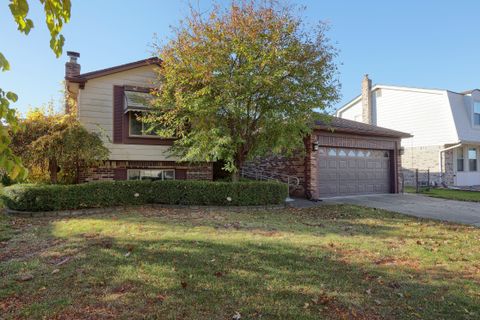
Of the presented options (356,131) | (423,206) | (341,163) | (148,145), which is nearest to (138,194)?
(148,145)

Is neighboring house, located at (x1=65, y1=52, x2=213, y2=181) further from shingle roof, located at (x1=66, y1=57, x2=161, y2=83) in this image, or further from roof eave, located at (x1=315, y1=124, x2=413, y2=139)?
roof eave, located at (x1=315, y1=124, x2=413, y2=139)

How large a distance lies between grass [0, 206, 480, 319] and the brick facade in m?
4.25

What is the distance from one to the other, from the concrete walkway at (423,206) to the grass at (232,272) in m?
2.89

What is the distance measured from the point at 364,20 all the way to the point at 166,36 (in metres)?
9.11

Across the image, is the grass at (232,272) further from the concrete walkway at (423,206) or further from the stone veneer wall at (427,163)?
the stone veneer wall at (427,163)

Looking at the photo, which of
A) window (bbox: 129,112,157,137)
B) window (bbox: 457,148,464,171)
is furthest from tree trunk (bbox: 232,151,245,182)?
window (bbox: 457,148,464,171)

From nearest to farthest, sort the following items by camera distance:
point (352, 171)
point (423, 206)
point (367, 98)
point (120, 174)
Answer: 1. point (120, 174)
2. point (423, 206)
3. point (352, 171)
4. point (367, 98)

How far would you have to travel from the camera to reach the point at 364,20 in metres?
14.8

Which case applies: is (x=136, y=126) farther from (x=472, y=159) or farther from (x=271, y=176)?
(x=472, y=159)

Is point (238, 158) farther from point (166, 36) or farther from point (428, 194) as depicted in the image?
point (428, 194)

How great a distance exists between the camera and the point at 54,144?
10.1m

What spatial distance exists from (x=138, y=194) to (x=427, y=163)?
18948mm

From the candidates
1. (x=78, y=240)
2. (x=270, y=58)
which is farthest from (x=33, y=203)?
(x=270, y=58)

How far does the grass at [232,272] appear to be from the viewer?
11.7ft
